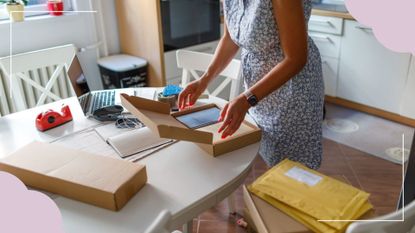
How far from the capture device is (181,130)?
1113 mm

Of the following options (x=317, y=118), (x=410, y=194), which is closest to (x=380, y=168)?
(x=410, y=194)

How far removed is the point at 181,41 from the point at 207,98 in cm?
115

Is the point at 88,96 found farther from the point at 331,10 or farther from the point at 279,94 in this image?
the point at 331,10

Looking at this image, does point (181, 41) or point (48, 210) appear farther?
point (181, 41)

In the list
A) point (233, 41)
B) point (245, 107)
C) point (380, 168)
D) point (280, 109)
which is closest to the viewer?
point (245, 107)

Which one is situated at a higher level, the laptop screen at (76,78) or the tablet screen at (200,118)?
the laptop screen at (76,78)

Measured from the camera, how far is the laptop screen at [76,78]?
57.9 inches

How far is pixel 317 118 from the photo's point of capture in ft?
4.83

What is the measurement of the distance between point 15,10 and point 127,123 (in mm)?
1441

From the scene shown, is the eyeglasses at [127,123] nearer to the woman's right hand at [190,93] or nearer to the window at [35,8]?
the woman's right hand at [190,93]

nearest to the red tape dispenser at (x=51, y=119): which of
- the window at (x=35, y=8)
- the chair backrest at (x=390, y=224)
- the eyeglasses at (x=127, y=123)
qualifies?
the eyeglasses at (x=127, y=123)

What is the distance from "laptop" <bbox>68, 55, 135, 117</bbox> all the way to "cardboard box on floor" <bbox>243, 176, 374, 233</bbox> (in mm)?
787

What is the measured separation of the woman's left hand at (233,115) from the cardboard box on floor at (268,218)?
20 cm

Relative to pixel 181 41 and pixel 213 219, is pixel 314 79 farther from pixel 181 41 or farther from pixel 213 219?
pixel 181 41
